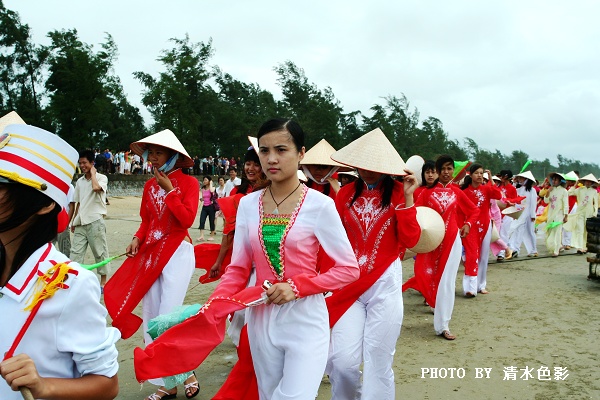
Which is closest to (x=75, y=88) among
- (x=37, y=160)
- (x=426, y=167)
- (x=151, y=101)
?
(x=151, y=101)

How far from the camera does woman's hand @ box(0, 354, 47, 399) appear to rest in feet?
4.78

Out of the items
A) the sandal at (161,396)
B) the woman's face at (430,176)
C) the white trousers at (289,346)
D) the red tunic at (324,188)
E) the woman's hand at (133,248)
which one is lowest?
the sandal at (161,396)

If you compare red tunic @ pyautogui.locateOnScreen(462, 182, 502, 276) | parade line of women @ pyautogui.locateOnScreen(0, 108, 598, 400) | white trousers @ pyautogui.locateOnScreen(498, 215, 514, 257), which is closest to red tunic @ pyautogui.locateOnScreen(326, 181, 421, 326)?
parade line of women @ pyautogui.locateOnScreen(0, 108, 598, 400)

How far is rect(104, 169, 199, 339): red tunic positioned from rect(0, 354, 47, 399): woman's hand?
3217 mm

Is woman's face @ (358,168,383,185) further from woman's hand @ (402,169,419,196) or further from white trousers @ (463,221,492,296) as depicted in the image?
white trousers @ (463,221,492,296)

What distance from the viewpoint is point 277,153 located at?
3039 mm

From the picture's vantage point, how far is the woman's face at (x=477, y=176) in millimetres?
9109

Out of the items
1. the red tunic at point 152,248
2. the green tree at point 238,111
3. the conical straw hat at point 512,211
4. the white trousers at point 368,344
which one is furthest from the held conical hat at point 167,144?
A: the green tree at point 238,111

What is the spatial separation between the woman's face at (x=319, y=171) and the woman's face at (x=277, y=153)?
8.54 feet

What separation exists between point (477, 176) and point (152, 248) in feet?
19.4

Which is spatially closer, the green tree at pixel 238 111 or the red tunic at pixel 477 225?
the red tunic at pixel 477 225

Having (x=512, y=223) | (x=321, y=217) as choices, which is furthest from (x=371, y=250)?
(x=512, y=223)

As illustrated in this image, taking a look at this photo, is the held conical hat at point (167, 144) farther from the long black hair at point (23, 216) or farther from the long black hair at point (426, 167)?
the long black hair at point (23, 216)

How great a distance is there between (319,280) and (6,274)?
157 centimetres
